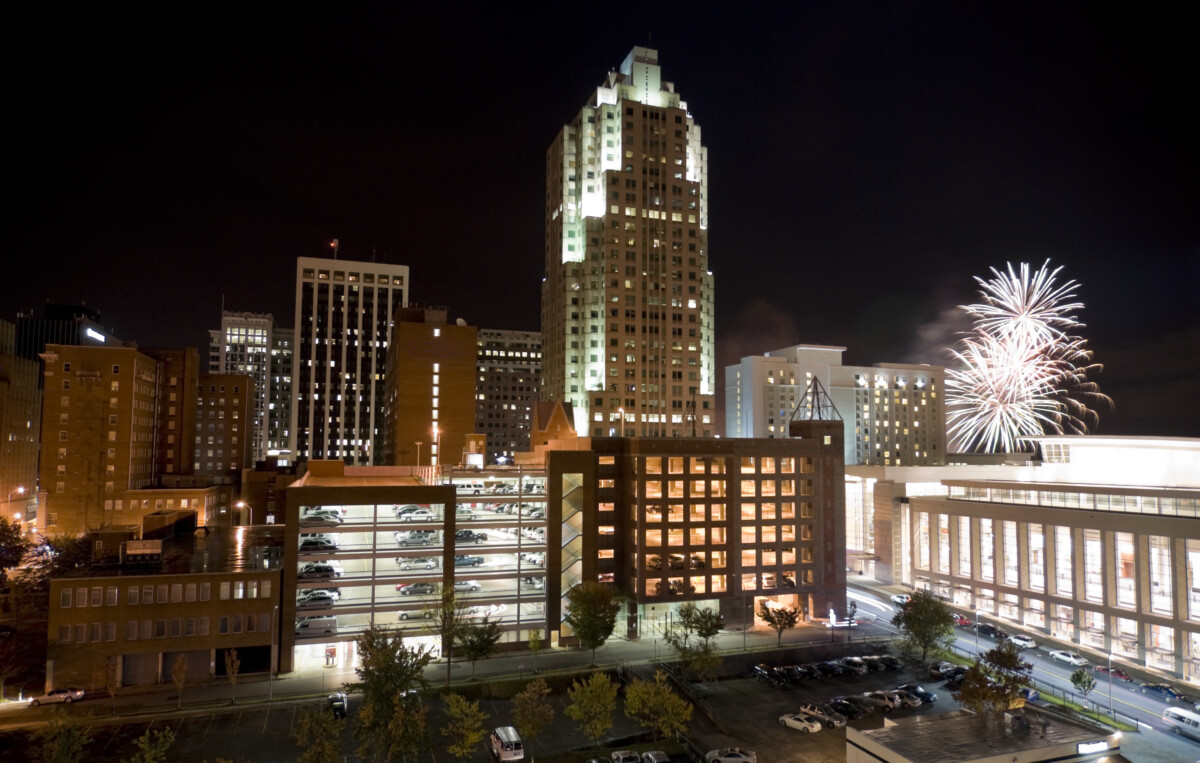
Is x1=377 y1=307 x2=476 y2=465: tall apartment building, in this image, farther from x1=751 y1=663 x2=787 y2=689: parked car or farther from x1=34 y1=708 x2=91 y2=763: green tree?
x1=34 y1=708 x2=91 y2=763: green tree

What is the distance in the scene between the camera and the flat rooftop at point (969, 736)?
33.4 meters

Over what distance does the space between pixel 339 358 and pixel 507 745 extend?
5377 inches

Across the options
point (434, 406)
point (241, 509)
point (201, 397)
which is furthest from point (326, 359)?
point (434, 406)

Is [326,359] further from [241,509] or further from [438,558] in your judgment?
[438,558]

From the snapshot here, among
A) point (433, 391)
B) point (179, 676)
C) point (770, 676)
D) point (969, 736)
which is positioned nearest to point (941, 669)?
point (770, 676)

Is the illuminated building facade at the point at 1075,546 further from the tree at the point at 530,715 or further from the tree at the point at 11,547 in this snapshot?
the tree at the point at 11,547

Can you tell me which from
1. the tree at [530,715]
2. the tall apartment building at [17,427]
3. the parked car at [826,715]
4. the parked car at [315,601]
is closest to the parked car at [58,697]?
the parked car at [315,601]

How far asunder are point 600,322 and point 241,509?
62.9 meters

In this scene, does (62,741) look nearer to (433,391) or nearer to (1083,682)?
(1083,682)

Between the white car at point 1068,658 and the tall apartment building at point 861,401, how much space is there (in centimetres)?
10139

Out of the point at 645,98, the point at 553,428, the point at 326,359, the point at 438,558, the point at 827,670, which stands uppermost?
the point at 645,98

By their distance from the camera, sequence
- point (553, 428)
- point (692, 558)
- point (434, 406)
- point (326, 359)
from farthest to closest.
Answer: point (326, 359) → point (434, 406) → point (553, 428) → point (692, 558)

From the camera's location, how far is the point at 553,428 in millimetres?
89750

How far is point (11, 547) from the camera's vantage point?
76438 mm
